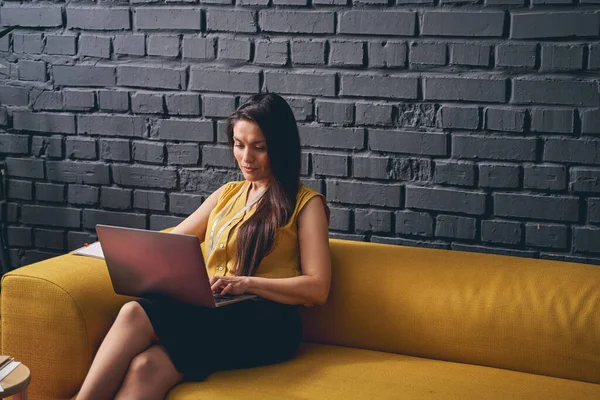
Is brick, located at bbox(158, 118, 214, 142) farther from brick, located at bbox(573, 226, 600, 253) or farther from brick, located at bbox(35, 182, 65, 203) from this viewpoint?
brick, located at bbox(573, 226, 600, 253)

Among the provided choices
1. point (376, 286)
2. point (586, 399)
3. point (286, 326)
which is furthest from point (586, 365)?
point (286, 326)

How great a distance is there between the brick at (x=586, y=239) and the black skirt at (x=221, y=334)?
3.06 feet

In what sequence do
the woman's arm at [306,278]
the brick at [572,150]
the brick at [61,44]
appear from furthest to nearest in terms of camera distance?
the brick at [61,44] < the brick at [572,150] < the woman's arm at [306,278]

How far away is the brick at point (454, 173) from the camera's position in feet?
8.39

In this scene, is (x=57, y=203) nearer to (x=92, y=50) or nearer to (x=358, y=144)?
(x=92, y=50)

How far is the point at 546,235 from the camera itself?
250cm

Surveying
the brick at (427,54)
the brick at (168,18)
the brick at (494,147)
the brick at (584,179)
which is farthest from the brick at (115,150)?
the brick at (584,179)

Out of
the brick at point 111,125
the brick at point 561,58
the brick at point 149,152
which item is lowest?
the brick at point 149,152

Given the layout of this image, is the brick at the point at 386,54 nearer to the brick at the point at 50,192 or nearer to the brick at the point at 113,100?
the brick at the point at 113,100


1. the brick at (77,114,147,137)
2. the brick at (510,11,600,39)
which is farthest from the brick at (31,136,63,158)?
the brick at (510,11,600,39)

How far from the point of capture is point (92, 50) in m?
3.02

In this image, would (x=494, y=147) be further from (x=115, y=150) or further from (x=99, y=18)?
(x=99, y=18)

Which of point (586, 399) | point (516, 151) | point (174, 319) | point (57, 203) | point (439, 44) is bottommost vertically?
point (586, 399)

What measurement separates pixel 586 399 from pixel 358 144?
1126mm
